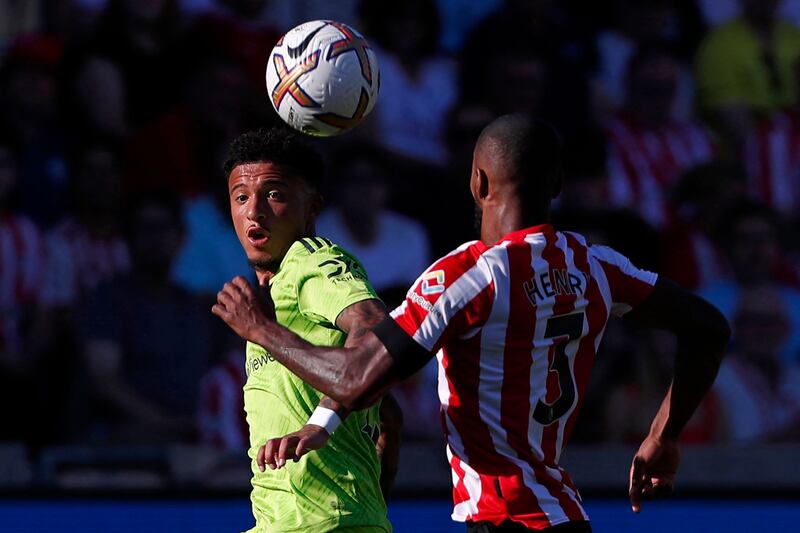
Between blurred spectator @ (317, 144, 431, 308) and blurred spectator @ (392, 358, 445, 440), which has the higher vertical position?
blurred spectator @ (317, 144, 431, 308)

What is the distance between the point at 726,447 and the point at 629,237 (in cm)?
156

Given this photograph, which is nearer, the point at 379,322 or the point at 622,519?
the point at 379,322

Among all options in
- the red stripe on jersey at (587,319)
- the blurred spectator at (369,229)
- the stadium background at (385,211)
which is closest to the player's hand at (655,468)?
the red stripe on jersey at (587,319)

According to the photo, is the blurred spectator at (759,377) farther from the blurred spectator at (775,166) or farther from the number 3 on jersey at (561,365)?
the number 3 on jersey at (561,365)

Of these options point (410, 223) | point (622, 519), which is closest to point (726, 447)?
point (622, 519)

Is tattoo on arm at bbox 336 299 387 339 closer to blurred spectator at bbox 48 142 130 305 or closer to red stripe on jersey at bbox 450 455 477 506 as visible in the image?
red stripe on jersey at bbox 450 455 477 506

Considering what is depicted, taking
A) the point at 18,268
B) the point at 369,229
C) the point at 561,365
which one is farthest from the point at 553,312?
the point at 18,268

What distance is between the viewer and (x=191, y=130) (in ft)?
29.6

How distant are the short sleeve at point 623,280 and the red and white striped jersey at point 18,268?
16.8ft

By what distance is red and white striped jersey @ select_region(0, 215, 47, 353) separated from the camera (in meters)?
8.44

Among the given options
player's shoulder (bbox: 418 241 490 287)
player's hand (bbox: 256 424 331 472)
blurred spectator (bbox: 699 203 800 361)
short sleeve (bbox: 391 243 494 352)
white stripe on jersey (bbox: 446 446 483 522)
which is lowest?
white stripe on jersey (bbox: 446 446 483 522)

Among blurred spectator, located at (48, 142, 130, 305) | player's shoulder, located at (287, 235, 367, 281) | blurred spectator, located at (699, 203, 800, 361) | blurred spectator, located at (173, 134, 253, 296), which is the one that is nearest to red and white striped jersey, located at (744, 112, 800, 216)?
blurred spectator, located at (699, 203, 800, 361)

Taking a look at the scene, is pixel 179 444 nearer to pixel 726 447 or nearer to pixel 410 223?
pixel 410 223

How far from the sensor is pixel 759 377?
8727mm
